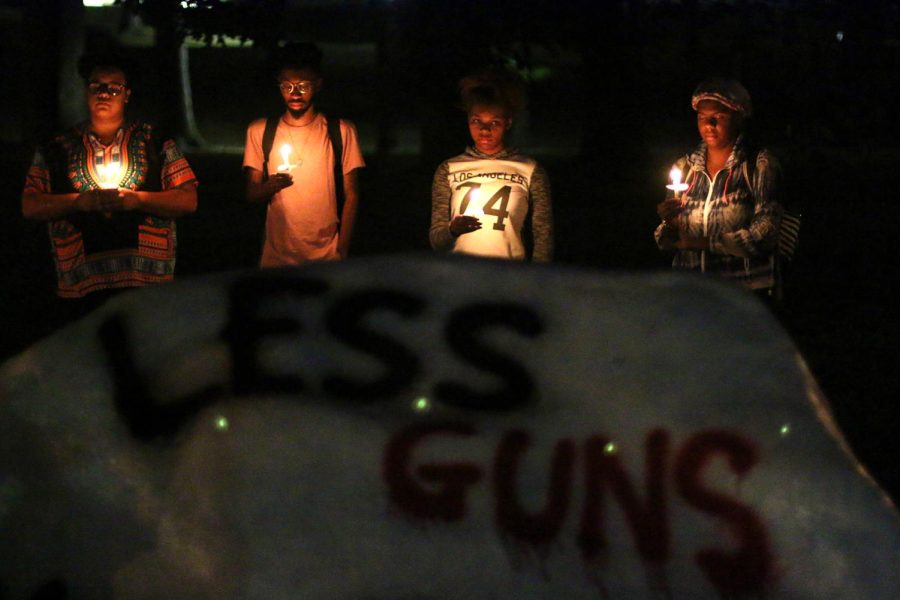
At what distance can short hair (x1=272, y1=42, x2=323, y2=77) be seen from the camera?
6.68 metres

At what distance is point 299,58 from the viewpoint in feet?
22.0

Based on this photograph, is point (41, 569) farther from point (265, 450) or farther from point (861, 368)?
point (861, 368)

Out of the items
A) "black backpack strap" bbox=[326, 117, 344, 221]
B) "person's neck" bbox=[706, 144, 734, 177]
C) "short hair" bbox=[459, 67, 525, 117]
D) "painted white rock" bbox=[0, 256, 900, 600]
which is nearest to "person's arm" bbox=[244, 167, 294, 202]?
"black backpack strap" bbox=[326, 117, 344, 221]

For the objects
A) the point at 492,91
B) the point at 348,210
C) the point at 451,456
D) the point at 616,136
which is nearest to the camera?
the point at 451,456

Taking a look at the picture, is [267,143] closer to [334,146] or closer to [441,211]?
[334,146]

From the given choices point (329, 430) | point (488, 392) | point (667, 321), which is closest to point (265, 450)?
point (329, 430)

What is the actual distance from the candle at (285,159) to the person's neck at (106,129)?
0.78 meters

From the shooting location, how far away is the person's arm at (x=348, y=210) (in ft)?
22.4

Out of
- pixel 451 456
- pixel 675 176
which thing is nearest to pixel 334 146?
pixel 675 176

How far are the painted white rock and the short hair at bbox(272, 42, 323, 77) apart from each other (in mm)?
4177

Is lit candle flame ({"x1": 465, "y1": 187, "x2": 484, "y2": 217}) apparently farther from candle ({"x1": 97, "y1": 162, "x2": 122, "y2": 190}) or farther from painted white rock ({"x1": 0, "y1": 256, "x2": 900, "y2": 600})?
painted white rock ({"x1": 0, "y1": 256, "x2": 900, "y2": 600})

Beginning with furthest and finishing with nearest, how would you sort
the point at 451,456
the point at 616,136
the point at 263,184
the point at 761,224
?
the point at 616,136
the point at 263,184
the point at 761,224
the point at 451,456

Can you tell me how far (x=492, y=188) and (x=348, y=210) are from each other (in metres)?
1.01

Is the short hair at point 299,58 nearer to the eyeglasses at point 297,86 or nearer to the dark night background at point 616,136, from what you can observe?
the eyeglasses at point 297,86
